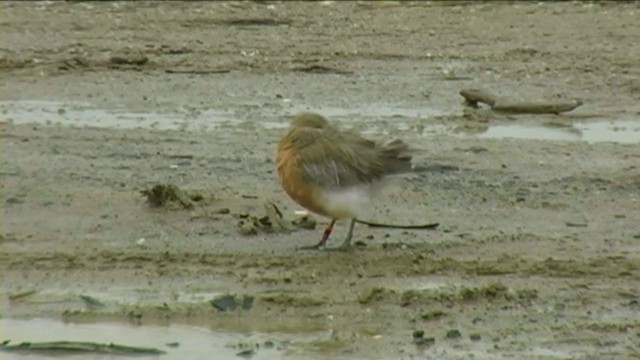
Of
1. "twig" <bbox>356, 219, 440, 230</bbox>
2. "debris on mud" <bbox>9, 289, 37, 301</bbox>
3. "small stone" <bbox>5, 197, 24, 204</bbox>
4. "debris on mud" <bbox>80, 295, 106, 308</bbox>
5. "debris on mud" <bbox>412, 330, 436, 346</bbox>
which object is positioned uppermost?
"debris on mud" <bbox>412, 330, 436, 346</bbox>

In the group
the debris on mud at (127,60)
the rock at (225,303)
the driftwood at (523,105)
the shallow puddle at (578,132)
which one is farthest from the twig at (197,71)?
the rock at (225,303)

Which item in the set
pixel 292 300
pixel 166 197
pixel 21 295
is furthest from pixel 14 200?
pixel 292 300

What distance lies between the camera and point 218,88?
48.2 feet

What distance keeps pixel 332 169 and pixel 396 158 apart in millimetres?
431

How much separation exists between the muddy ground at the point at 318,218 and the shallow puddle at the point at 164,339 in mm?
76

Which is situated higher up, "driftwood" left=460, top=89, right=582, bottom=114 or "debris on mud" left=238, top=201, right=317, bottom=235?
"debris on mud" left=238, top=201, right=317, bottom=235

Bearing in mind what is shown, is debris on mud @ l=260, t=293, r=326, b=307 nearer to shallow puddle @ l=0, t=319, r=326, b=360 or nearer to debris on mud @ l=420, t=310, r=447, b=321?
shallow puddle @ l=0, t=319, r=326, b=360

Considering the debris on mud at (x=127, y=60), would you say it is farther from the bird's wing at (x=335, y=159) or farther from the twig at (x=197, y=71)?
the bird's wing at (x=335, y=159)

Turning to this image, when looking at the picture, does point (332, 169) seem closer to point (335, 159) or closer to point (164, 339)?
point (335, 159)

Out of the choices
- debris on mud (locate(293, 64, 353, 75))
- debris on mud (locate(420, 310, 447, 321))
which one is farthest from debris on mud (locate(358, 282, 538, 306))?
debris on mud (locate(293, 64, 353, 75))

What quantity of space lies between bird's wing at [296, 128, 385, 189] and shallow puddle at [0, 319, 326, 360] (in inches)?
57.8

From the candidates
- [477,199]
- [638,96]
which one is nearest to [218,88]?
[638,96]

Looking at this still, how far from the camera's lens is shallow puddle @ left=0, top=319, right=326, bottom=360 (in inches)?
317

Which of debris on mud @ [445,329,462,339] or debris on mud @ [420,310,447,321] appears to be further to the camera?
debris on mud @ [420,310,447,321]
